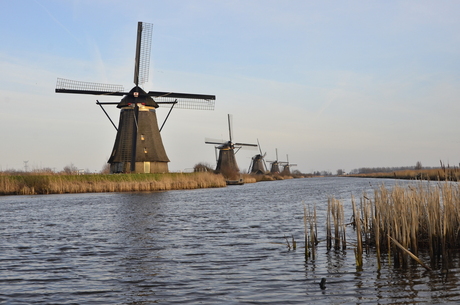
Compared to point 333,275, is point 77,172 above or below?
above

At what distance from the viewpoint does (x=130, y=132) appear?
3397 cm

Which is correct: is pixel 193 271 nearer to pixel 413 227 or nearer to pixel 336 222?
pixel 336 222

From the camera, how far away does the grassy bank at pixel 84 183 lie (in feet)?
90.7

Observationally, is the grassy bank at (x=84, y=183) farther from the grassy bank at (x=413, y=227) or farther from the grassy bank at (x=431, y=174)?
the grassy bank at (x=413, y=227)

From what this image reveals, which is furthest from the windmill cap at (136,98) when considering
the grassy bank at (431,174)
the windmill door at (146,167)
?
the grassy bank at (431,174)

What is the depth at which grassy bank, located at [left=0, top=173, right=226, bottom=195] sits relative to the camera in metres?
27.6

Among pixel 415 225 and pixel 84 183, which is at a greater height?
pixel 84 183

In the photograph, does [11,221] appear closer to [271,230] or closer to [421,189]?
[271,230]

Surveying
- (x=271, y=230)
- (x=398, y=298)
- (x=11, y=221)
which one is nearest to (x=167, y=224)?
(x=271, y=230)

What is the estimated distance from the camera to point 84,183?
97.7 ft

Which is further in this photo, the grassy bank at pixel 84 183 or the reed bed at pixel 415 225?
the grassy bank at pixel 84 183

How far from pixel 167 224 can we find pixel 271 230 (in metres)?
3.56

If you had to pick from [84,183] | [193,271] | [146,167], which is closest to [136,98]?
[146,167]

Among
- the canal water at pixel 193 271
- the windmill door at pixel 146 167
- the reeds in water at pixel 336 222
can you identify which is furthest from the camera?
the windmill door at pixel 146 167
